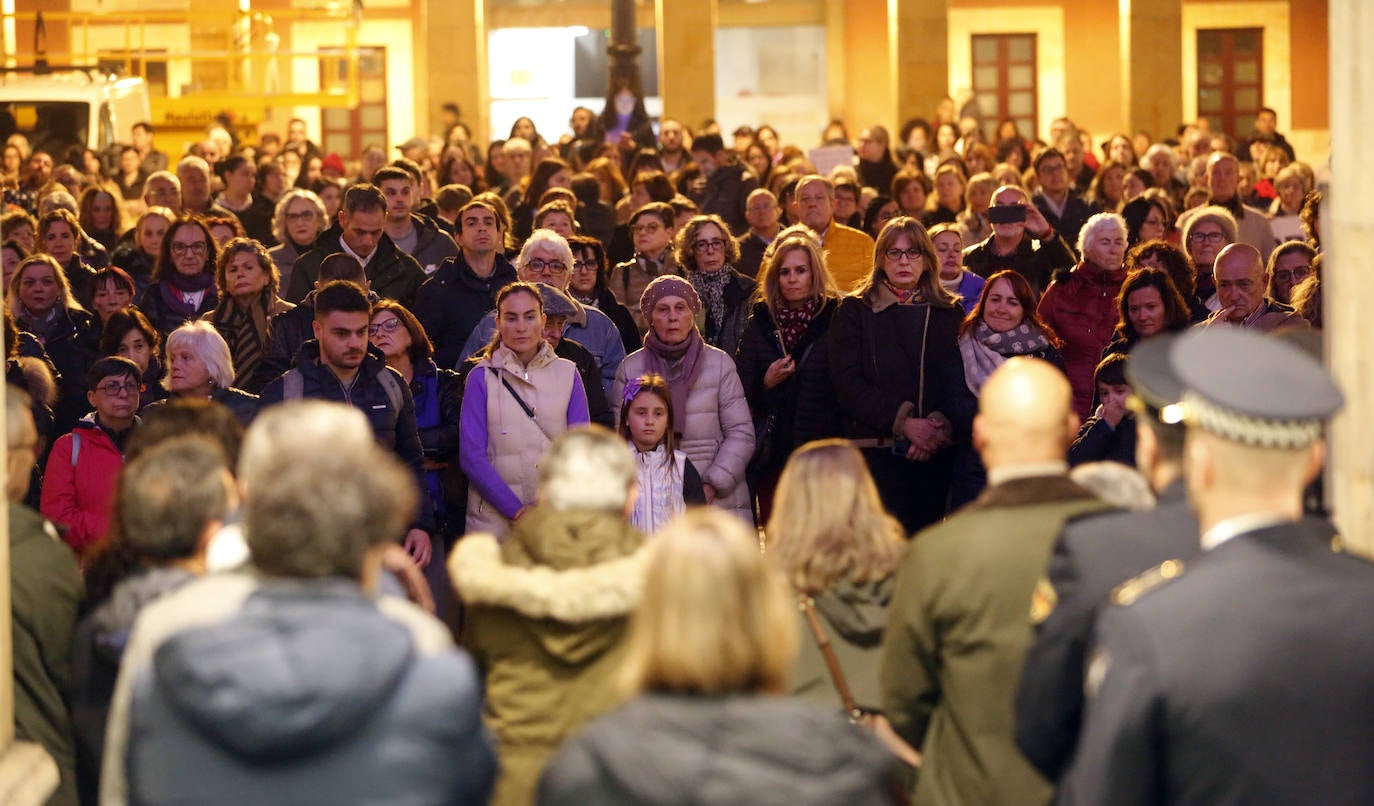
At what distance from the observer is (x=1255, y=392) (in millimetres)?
3545

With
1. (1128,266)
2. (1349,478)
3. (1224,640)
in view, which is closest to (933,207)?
(1128,266)

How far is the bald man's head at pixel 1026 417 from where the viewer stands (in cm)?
442

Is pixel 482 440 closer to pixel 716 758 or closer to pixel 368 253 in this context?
Result: pixel 368 253

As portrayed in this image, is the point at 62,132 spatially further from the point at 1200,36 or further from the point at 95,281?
the point at 1200,36

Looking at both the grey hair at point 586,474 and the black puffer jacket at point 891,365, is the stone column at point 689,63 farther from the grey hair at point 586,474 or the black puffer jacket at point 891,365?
the grey hair at point 586,474

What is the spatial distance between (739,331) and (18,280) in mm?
3740

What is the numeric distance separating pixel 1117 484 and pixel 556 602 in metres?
1.36

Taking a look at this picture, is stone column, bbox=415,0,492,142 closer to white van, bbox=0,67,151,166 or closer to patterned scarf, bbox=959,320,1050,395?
white van, bbox=0,67,151,166

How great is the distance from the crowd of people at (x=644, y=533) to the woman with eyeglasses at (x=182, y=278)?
48 centimetres

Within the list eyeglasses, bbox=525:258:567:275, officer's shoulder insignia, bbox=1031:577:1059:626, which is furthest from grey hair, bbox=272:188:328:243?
officer's shoulder insignia, bbox=1031:577:1059:626

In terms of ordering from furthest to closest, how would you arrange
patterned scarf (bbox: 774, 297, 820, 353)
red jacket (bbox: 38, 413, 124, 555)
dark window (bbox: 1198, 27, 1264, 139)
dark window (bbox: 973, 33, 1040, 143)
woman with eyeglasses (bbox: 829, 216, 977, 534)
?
dark window (bbox: 973, 33, 1040, 143) < dark window (bbox: 1198, 27, 1264, 139) < patterned scarf (bbox: 774, 297, 820, 353) < woman with eyeglasses (bbox: 829, 216, 977, 534) < red jacket (bbox: 38, 413, 124, 555)

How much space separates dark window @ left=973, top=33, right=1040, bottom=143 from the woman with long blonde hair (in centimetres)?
3065

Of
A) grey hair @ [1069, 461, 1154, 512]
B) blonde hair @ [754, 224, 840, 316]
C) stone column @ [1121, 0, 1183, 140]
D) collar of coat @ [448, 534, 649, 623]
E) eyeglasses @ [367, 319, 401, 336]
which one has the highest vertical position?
stone column @ [1121, 0, 1183, 140]

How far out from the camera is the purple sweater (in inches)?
318
